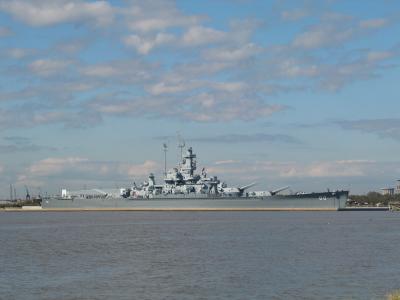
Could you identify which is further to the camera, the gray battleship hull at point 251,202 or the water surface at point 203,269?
the gray battleship hull at point 251,202

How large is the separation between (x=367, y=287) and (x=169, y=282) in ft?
32.7

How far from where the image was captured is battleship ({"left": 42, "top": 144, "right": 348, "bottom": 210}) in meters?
158

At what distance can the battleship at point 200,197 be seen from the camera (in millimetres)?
158000

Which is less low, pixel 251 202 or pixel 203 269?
pixel 251 202

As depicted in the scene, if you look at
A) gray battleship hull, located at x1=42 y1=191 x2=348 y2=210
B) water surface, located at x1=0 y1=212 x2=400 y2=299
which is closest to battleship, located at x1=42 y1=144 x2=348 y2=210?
gray battleship hull, located at x1=42 y1=191 x2=348 y2=210

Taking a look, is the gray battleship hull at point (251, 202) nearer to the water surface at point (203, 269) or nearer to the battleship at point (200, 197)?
the battleship at point (200, 197)

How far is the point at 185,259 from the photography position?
1795 inches

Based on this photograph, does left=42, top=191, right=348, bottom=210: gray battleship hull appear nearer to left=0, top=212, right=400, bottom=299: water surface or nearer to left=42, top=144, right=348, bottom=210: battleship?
left=42, top=144, right=348, bottom=210: battleship

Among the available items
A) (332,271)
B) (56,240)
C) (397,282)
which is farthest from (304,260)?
(56,240)

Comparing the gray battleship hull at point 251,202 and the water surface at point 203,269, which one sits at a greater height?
the gray battleship hull at point 251,202

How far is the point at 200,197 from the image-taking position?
15862 cm

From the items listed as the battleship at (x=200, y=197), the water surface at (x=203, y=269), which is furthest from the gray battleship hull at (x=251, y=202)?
the water surface at (x=203, y=269)

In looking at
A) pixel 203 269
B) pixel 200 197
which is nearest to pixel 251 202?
pixel 200 197

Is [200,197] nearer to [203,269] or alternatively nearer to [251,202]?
[251,202]
